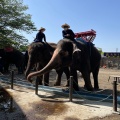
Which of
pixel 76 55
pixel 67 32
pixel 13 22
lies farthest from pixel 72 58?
pixel 13 22

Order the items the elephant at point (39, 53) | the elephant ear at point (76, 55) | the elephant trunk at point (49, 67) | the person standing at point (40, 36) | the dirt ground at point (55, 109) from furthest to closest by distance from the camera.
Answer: the person standing at point (40, 36), the elephant at point (39, 53), the elephant ear at point (76, 55), the elephant trunk at point (49, 67), the dirt ground at point (55, 109)

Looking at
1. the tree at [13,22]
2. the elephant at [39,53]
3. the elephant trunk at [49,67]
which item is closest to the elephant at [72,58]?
the elephant trunk at [49,67]

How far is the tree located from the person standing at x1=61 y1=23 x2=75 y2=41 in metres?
9.52

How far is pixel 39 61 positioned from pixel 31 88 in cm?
130

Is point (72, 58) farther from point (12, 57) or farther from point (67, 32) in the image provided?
point (12, 57)

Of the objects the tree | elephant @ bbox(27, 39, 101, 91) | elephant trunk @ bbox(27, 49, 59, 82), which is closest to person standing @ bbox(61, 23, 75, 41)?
elephant @ bbox(27, 39, 101, 91)

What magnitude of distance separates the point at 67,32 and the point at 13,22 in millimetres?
11126

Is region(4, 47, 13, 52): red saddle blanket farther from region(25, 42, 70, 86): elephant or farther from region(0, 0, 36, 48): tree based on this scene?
region(25, 42, 70, 86): elephant

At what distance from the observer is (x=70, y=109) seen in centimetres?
703

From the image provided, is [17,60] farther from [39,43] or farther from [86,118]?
[86,118]

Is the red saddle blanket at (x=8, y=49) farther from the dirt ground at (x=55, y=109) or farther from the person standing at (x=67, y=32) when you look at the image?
the dirt ground at (x=55, y=109)

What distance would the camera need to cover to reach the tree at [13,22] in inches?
739

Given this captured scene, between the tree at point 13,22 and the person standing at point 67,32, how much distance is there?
31.2 feet

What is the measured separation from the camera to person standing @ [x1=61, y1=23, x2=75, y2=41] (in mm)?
9418
